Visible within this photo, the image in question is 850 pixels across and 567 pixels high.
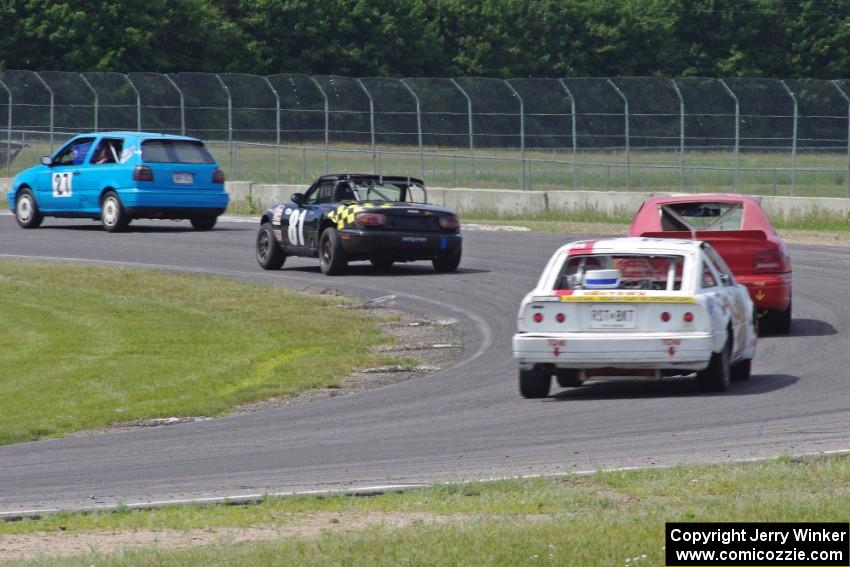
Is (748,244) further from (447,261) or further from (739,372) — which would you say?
(447,261)

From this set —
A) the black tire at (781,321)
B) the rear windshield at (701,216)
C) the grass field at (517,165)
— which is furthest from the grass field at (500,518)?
the grass field at (517,165)

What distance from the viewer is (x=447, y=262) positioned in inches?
912

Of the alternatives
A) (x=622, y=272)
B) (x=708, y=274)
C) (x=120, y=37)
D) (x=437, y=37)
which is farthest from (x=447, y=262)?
(x=437, y=37)

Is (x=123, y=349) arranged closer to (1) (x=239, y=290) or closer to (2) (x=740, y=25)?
(1) (x=239, y=290)

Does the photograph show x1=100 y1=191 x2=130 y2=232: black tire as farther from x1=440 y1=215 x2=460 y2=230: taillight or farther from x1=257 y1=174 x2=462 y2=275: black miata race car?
x1=440 y1=215 x2=460 y2=230: taillight

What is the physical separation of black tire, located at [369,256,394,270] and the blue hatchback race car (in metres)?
5.44

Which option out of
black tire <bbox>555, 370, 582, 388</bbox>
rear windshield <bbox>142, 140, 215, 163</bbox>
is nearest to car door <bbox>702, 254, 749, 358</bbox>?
black tire <bbox>555, 370, 582, 388</bbox>

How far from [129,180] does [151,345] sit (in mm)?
11118

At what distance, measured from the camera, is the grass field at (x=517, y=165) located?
130ft

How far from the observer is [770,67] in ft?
295

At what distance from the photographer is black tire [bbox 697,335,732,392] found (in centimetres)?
1284

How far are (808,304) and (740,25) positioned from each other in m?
75.7

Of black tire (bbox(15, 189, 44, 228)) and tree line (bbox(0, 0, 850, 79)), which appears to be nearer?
black tire (bbox(15, 189, 44, 228))

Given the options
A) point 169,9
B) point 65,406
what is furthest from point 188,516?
point 169,9
